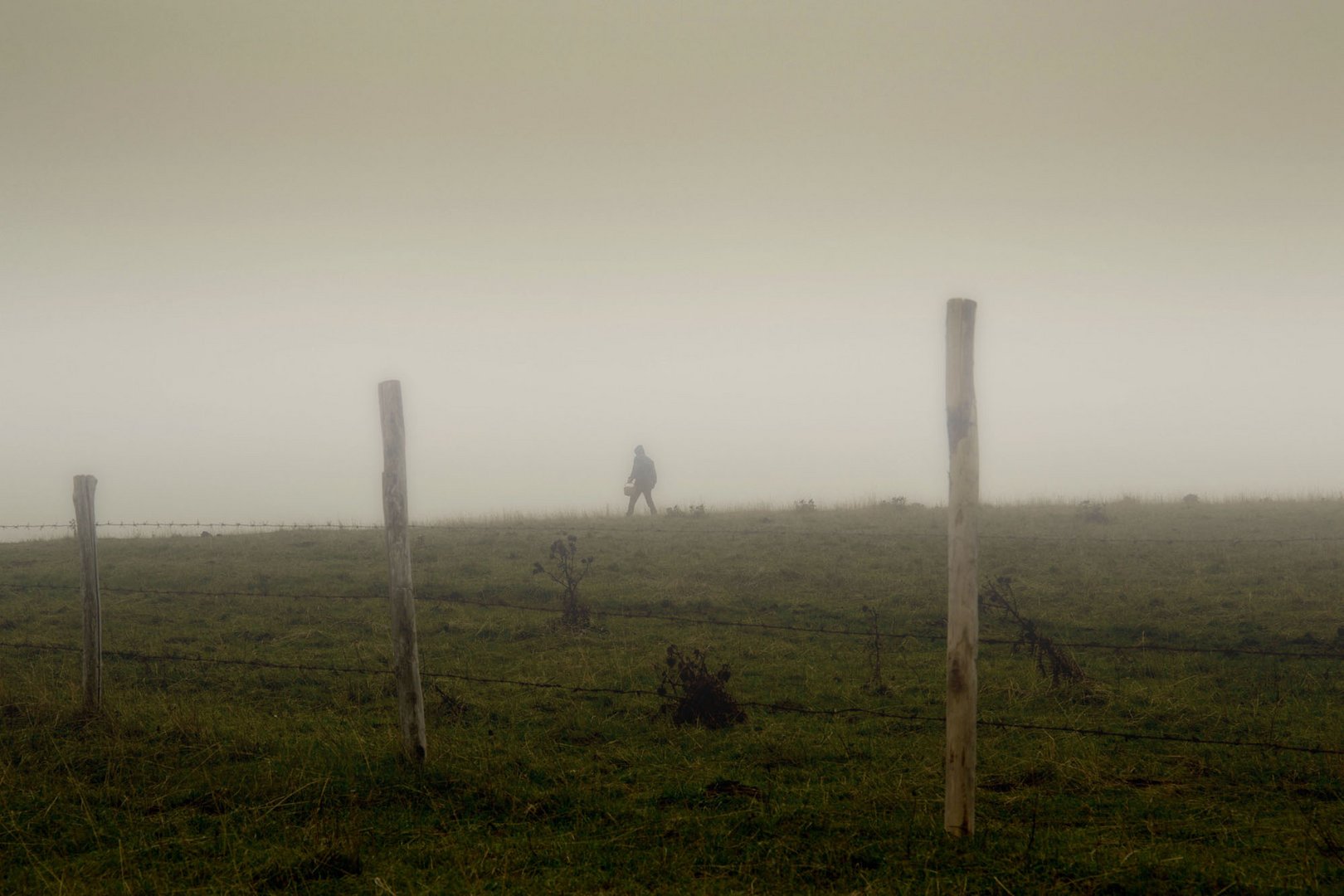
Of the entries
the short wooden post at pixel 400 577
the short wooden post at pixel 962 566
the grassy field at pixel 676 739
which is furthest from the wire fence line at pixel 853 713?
the short wooden post at pixel 962 566

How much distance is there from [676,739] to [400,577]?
9.85ft

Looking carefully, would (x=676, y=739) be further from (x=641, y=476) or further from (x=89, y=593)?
(x=641, y=476)

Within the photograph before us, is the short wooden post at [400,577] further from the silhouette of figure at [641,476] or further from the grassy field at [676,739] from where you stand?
the silhouette of figure at [641,476]

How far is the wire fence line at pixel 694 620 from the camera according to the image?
11.1 m

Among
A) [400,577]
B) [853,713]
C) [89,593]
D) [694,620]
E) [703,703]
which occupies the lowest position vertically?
[853,713]

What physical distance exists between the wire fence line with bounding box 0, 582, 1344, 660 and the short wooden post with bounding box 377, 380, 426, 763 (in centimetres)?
289

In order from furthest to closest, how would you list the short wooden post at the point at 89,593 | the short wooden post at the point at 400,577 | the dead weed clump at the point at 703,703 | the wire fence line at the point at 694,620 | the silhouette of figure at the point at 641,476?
1. the silhouette of figure at the point at 641,476
2. the wire fence line at the point at 694,620
3. the dead weed clump at the point at 703,703
4. the short wooden post at the point at 89,593
5. the short wooden post at the point at 400,577

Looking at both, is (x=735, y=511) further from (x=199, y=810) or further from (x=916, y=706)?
(x=199, y=810)

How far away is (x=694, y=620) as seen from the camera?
12.4m

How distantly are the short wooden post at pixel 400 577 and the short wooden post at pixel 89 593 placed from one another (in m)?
3.30

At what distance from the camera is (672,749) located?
→ 27.2 ft

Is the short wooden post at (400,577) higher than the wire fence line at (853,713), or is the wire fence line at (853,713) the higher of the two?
the short wooden post at (400,577)

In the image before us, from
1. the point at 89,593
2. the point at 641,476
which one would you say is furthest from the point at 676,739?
the point at 641,476

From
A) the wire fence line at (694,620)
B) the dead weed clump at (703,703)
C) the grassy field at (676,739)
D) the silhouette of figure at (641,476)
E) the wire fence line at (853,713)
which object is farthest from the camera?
the silhouette of figure at (641,476)
